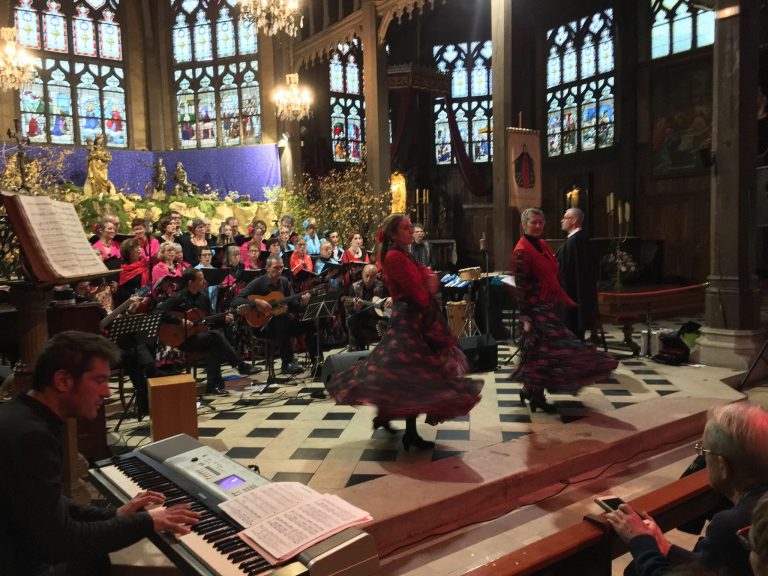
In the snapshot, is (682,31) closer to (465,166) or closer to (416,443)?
(465,166)

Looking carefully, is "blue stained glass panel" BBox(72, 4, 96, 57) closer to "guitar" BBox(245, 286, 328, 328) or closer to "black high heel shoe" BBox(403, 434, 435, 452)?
"guitar" BBox(245, 286, 328, 328)

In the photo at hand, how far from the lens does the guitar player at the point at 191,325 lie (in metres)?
6.22

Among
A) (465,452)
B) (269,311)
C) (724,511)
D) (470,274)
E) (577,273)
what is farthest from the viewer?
(470,274)

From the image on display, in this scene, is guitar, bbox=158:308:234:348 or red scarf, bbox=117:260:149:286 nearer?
guitar, bbox=158:308:234:348

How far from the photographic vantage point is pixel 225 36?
1698 cm

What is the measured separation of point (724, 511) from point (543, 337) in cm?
354

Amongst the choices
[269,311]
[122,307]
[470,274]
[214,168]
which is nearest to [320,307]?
[269,311]

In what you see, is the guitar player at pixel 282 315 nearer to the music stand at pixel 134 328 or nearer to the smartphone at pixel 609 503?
the music stand at pixel 134 328

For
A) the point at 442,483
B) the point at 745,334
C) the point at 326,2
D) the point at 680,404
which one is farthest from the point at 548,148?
the point at 442,483

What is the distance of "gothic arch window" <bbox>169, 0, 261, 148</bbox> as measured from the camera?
1677cm

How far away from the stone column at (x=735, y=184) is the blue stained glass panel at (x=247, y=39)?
1227cm

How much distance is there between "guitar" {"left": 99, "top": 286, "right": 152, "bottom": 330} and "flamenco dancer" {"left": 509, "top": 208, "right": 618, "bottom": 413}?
10.9 feet

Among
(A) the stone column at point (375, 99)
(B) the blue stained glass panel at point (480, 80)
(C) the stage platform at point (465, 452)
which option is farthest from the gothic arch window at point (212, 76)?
(C) the stage platform at point (465, 452)

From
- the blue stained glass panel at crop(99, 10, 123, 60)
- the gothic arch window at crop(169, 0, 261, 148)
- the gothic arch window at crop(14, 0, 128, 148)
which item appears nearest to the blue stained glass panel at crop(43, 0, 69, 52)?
the gothic arch window at crop(14, 0, 128, 148)
